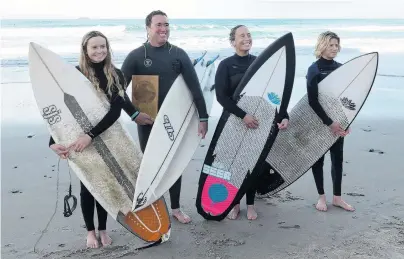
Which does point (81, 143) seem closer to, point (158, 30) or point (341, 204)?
point (158, 30)

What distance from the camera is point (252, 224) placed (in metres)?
3.53

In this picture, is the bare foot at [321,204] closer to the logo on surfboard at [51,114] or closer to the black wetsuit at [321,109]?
the black wetsuit at [321,109]

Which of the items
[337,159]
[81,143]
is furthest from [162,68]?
[337,159]

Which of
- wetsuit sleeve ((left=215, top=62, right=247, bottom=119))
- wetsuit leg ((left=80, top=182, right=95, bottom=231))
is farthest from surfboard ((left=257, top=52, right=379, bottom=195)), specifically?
wetsuit leg ((left=80, top=182, right=95, bottom=231))

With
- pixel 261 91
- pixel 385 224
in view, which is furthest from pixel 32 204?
pixel 385 224

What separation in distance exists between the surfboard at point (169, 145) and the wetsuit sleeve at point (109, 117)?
0.36 meters

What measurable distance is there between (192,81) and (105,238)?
1.33 m

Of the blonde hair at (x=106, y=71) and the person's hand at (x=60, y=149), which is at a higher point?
the blonde hair at (x=106, y=71)

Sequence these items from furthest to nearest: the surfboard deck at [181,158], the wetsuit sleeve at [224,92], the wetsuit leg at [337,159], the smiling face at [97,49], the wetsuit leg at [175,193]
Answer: the wetsuit leg at [337,159]
the wetsuit leg at [175,193]
the wetsuit sleeve at [224,92]
the surfboard deck at [181,158]
the smiling face at [97,49]

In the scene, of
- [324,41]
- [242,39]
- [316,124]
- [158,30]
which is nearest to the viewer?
[158,30]

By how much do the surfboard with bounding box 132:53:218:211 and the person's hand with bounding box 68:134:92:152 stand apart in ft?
1.34

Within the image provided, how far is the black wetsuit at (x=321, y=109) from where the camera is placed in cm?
363

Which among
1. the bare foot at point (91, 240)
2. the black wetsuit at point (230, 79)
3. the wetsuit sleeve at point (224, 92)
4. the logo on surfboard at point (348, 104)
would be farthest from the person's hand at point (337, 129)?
the bare foot at point (91, 240)

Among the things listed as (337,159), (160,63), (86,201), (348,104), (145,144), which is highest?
(160,63)
